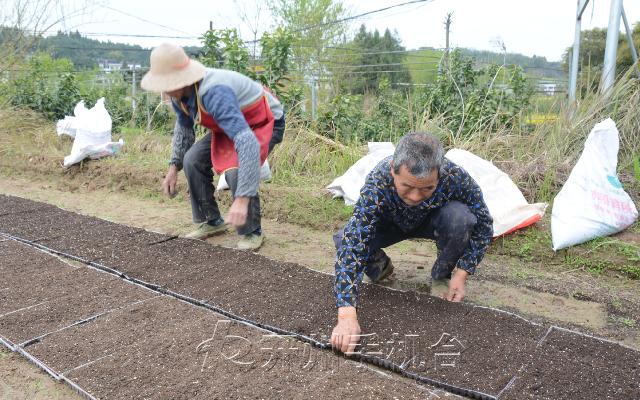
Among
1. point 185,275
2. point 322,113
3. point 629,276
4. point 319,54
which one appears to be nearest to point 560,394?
point 629,276

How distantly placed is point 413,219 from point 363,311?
17.1 inches

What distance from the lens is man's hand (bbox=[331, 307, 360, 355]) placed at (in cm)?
184

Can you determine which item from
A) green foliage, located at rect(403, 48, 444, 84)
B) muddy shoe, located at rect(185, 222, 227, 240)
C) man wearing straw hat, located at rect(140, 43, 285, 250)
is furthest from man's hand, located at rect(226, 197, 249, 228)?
green foliage, located at rect(403, 48, 444, 84)

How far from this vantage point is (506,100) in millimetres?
4711

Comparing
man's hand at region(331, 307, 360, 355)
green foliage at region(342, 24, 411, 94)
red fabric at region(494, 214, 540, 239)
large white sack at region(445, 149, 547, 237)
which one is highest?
green foliage at region(342, 24, 411, 94)

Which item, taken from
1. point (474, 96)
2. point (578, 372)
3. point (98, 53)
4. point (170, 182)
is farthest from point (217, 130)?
point (98, 53)

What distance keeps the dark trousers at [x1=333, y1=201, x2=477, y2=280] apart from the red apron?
0.80 metres

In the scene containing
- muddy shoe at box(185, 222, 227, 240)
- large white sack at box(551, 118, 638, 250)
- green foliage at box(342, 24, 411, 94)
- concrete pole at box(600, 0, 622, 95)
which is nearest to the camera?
large white sack at box(551, 118, 638, 250)

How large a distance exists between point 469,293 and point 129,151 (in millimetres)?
4980

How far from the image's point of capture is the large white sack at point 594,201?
9.56 ft

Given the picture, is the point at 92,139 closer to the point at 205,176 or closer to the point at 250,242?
the point at 205,176

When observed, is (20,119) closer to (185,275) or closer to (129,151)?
(129,151)

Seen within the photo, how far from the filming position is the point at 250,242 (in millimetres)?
3324

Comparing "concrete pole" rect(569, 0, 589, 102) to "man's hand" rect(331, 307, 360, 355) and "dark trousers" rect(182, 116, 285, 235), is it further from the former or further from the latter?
"man's hand" rect(331, 307, 360, 355)
